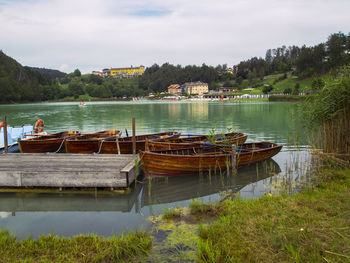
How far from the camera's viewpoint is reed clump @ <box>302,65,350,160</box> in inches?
368

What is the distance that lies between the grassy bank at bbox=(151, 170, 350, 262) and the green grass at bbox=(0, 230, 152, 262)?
0.43m

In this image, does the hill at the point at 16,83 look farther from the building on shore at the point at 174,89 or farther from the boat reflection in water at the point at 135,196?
the boat reflection in water at the point at 135,196

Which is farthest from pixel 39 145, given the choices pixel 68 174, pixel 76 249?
pixel 76 249

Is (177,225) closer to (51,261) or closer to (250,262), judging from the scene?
(250,262)

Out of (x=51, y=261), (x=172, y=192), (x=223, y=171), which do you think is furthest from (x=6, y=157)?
(x=223, y=171)

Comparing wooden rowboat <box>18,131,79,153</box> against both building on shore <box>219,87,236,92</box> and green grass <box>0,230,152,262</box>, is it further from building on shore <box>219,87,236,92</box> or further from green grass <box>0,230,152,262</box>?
building on shore <box>219,87,236,92</box>

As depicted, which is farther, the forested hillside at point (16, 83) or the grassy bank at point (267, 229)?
the forested hillside at point (16, 83)

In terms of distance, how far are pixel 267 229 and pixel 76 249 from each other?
379 cm

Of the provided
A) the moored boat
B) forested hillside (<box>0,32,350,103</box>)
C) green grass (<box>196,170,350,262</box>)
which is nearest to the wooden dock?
green grass (<box>196,170,350,262</box>)

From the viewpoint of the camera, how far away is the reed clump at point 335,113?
30.7 ft

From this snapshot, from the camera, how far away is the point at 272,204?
267 inches

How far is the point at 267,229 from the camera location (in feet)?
17.6

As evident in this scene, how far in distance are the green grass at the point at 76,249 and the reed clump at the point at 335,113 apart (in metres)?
7.62

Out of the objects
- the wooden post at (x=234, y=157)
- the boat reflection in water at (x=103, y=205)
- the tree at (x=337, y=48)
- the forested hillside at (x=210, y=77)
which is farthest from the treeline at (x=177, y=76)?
the boat reflection in water at (x=103, y=205)
